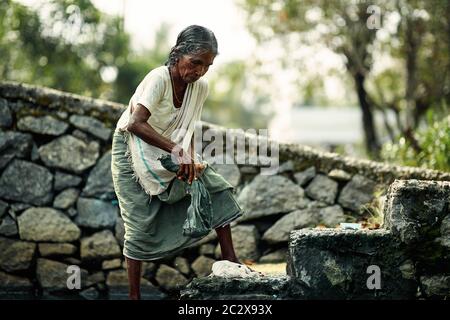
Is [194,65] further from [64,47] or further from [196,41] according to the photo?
[64,47]

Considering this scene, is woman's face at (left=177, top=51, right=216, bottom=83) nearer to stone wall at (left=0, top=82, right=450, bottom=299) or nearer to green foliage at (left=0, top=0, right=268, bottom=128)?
stone wall at (left=0, top=82, right=450, bottom=299)

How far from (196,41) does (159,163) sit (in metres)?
0.82

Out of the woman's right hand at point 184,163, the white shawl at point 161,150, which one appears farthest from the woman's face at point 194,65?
the woman's right hand at point 184,163

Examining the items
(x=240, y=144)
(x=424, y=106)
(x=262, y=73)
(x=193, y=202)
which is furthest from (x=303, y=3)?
(x=193, y=202)

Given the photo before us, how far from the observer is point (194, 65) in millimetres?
4148

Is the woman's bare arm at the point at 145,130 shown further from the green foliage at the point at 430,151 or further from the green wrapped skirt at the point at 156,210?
the green foliage at the point at 430,151

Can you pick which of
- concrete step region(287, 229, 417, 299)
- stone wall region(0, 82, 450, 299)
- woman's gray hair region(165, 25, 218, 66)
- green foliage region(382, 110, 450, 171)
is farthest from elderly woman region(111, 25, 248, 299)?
green foliage region(382, 110, 450, 171)

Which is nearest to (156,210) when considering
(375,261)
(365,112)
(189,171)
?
(189,171)

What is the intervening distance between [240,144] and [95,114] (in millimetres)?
1432

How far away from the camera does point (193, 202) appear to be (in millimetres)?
4184

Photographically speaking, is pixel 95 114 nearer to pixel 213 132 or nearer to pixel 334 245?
pixel 213 132

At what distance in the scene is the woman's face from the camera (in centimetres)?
412
